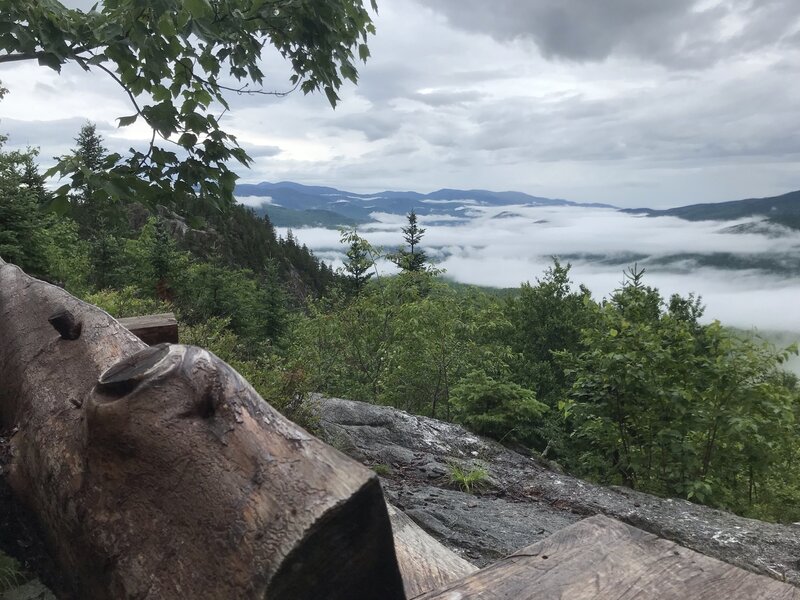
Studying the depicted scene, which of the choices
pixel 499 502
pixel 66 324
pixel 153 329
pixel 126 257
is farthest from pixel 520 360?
pixel 66 324

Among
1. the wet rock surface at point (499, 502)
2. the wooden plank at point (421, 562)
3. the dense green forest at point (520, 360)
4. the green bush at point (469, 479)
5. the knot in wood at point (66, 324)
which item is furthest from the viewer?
the dense green forest at point (520, 360)

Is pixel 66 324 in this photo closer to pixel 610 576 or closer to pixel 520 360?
pixel 610 576

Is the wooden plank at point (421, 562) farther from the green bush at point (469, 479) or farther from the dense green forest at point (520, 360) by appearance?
the green bush at point (469, 479)

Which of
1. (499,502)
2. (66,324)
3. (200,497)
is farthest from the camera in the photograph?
(499,502)

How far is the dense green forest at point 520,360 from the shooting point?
8578 millimetres

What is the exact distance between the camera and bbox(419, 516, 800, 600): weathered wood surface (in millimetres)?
1336

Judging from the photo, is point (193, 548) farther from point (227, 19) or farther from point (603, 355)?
point (603, 355)

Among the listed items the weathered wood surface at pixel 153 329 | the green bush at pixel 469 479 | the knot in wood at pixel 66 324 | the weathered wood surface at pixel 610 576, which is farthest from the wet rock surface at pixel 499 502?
the knot in wood at pixel 66 324

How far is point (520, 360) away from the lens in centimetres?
2705

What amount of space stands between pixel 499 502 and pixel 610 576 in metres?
4.22

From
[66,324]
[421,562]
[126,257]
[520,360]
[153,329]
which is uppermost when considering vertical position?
[66,324]

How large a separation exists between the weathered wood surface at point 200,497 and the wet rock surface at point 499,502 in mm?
2792

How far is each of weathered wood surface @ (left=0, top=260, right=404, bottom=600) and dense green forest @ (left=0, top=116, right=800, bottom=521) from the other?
6.44 feet

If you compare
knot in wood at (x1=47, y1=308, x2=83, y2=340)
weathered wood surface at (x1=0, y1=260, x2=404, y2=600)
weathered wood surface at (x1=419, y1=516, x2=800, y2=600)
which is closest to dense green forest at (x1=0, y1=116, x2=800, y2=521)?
knot in wood at (x1=47, y1=308, x2=83, y2=340)
